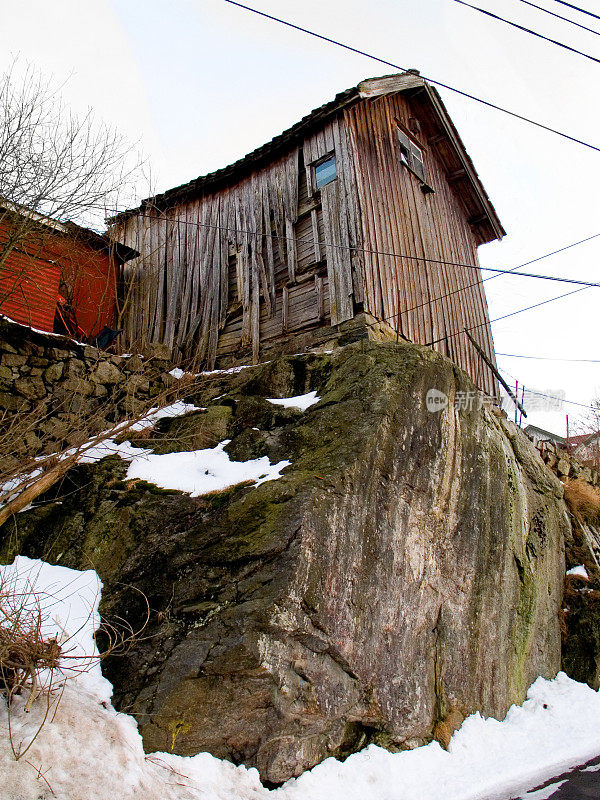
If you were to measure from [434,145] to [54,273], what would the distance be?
9.45 metres

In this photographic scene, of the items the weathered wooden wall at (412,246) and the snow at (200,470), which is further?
the weathered wooden wall at (412,246)

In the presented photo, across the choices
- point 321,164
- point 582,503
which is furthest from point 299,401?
point 582,503

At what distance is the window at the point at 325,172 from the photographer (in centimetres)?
1063

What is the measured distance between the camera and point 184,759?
459 cm

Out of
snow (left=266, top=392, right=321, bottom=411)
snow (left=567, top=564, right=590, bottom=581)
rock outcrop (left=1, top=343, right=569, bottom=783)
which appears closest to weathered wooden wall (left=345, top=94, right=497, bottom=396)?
snow (left=266, top=392, right=321, bottom=411)

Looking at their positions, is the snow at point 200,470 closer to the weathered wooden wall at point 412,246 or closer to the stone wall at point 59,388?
the stone wall at point 59,388

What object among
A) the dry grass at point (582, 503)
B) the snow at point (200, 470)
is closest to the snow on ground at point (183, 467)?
the snow at point (200, 470)

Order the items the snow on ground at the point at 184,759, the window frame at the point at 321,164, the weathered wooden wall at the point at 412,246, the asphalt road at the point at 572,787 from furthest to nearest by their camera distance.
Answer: the window frame at the point at 321,164, the weathered wooden wall at the point at 412,246, the asphalt road at the point at 572,787, the snow on ground at the point at 184,759

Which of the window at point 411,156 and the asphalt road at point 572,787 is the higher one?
the window at point 411,156

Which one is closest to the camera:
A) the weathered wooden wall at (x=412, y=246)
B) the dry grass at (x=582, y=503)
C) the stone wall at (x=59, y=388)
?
the stone wall at (x=59, y=388)

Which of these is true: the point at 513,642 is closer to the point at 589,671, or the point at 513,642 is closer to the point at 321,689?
the point at 589,671

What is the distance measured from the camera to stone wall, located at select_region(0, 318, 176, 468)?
7.76 meters

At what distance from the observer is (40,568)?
586cm

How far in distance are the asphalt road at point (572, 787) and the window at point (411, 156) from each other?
1106 cm
